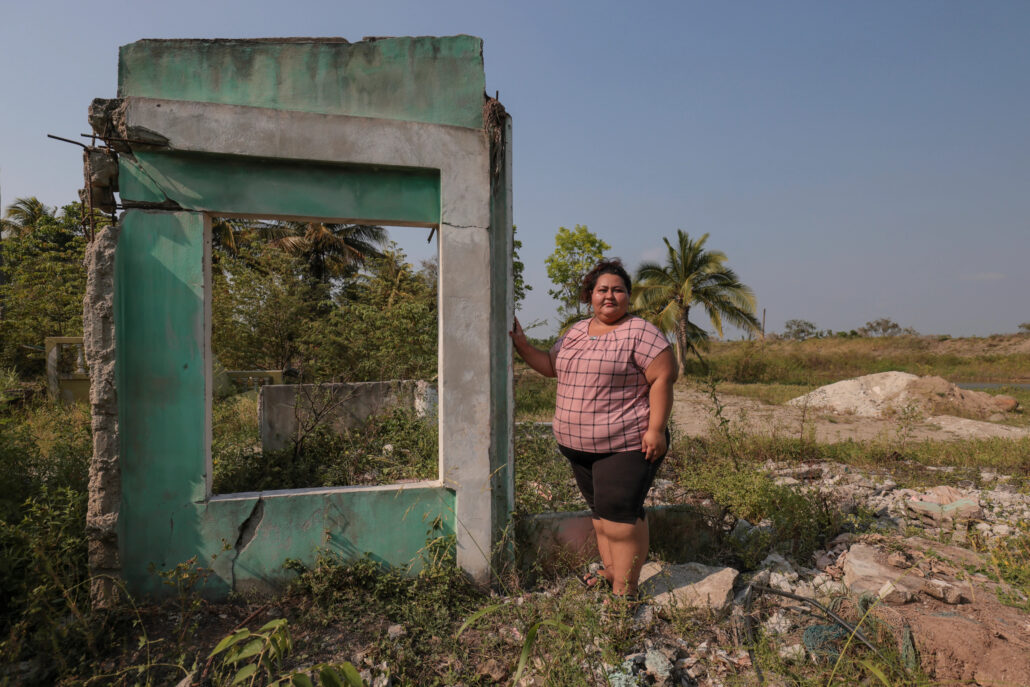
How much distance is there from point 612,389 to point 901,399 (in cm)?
1296

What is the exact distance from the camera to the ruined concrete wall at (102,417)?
3002 mm

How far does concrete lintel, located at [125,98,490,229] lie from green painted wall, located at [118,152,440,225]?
0.09 meters

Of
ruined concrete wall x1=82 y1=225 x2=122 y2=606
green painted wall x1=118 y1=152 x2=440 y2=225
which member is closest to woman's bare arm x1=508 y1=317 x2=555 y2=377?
green painted wall x1=118 y1=152 x2=440 y2=225

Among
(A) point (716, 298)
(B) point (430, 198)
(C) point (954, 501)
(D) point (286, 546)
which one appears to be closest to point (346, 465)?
(D) point (286, 546)

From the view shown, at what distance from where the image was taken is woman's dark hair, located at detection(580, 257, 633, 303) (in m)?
3.25

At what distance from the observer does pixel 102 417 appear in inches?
119

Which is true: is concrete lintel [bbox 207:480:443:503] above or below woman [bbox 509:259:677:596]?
below

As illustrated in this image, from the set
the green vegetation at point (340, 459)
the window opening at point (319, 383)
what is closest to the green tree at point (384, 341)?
the window opening at point (319, 383)

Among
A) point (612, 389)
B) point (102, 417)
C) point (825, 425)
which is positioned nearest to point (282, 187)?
point (102, 417)

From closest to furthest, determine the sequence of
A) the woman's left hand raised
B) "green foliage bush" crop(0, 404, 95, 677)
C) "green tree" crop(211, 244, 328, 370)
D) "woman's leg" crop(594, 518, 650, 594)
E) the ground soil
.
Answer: "green foliage bush" crop(0, 404, 95, 677), the woman's left hand raised, "woman's leg" crop(594, 518, 650, 594), the ground soil, "green tree" crop(211, 244, 328, 370)

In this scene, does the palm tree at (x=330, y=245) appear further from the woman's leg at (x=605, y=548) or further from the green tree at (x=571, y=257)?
the woman's leg at (x=605, y=548)

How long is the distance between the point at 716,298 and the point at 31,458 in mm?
20110

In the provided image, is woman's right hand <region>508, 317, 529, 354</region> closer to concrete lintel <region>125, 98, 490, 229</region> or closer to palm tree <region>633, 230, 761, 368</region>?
concrete lintel <region>125, 98, 490, 229</region>

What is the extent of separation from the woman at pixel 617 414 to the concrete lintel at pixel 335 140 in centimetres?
105
